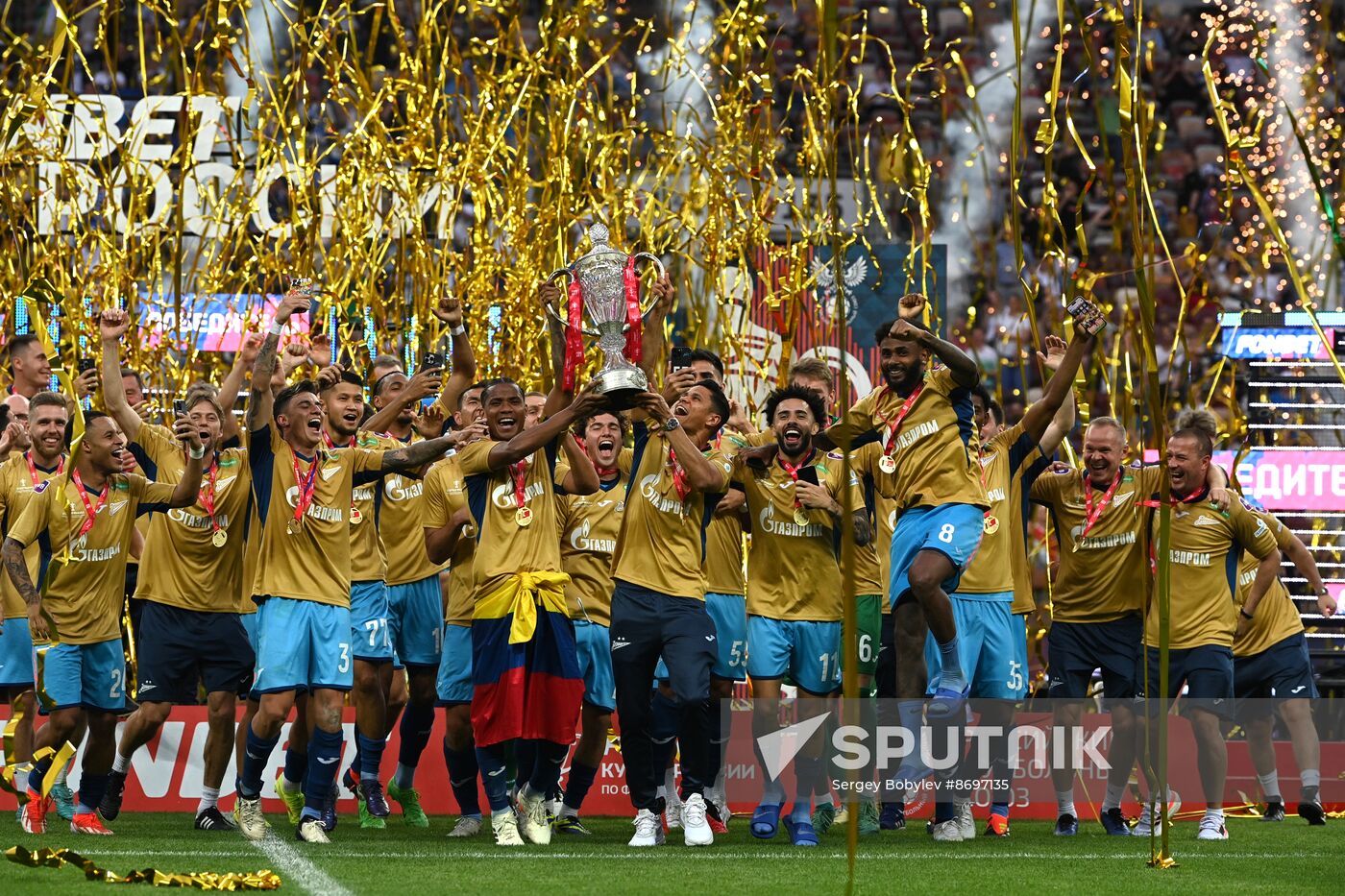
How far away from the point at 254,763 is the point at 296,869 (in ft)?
4.58

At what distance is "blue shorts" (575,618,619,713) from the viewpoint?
387 inches

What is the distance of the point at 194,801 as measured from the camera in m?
11.2

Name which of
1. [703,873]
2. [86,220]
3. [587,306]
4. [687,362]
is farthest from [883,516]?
[86,220]

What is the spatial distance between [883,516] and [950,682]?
1.59 meters

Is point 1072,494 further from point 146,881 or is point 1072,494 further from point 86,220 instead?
point 86,220

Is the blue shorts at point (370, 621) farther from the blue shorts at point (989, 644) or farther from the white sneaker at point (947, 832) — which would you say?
the white sneaker at point (947, 832)

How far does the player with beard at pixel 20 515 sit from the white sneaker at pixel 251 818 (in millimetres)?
1259

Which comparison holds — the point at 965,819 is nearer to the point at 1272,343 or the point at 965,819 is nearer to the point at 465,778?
the point at 465,778

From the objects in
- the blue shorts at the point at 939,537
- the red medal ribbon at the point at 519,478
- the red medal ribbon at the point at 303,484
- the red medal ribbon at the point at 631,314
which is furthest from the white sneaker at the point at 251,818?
the blue shorts at the point at 939,537

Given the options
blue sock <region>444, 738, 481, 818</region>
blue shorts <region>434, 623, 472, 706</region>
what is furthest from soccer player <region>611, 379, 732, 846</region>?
blue shorts <region>434, 623, 472, 706</region>

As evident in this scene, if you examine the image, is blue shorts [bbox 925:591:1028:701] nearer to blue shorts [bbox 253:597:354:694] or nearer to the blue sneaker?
the blue sneaker

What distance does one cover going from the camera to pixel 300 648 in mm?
8797

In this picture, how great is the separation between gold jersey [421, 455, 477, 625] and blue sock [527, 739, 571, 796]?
1335 mm

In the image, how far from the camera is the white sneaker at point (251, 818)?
8.78 metres
